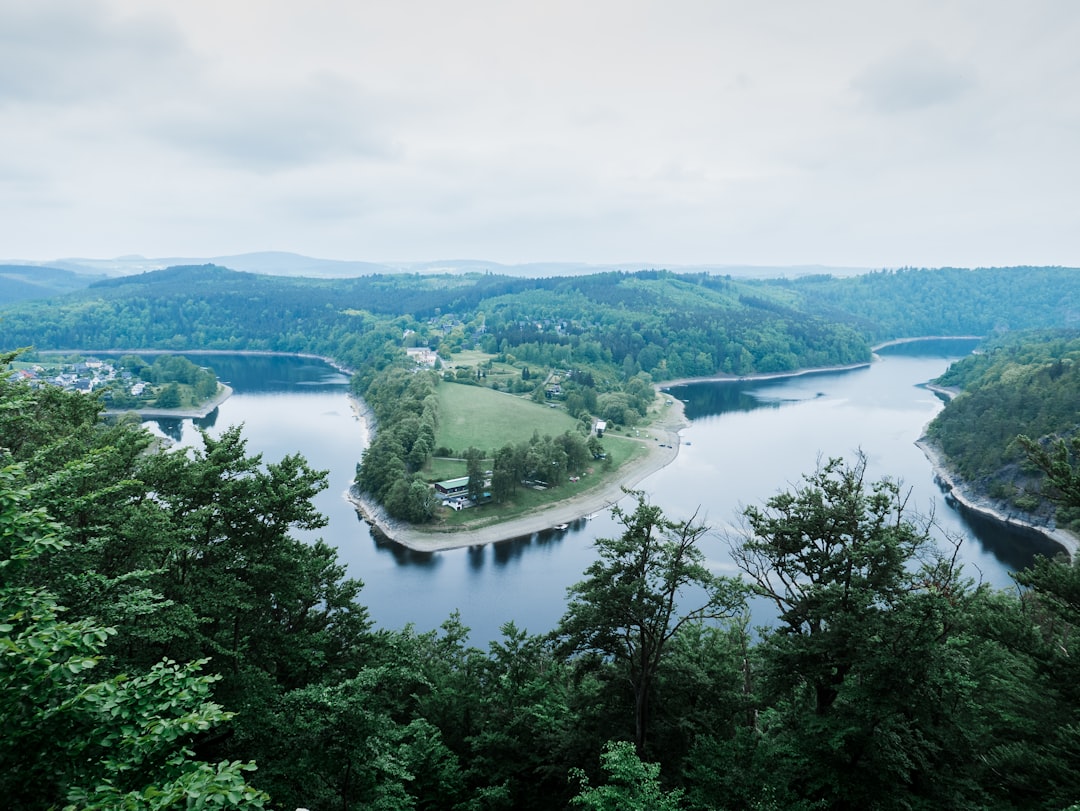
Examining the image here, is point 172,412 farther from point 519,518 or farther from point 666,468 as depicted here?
point 666,468

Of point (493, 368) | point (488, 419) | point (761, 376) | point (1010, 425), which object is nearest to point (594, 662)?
point (488, 419)

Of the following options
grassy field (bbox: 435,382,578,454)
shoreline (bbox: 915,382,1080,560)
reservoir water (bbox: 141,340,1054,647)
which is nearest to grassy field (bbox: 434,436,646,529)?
reservoir water (bbox: 141,340,1054,647)

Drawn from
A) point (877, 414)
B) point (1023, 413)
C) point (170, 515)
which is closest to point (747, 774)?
point (170, 515)

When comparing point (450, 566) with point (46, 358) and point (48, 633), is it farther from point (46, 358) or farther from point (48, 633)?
point (46, 358)

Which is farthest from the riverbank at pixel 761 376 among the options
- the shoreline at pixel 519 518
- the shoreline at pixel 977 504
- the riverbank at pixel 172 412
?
the riverbank at pixel 172 412

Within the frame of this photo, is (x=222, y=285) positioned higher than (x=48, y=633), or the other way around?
(x=222, y=285)

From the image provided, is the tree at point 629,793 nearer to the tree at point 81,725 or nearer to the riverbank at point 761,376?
→ the tree at point 81,725

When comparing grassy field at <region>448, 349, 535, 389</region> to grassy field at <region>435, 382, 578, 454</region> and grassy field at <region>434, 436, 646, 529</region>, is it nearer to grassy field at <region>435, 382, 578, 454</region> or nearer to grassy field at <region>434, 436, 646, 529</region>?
grassy field at <region>435, 382, 578, 454</region>
